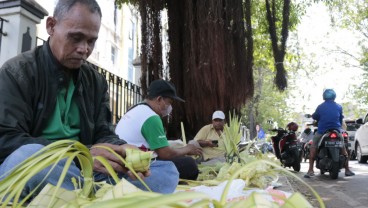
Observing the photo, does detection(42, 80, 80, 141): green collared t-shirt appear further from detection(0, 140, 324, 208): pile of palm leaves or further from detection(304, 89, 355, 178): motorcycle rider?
detection(304, 89, 355, 178): motorcycle rider

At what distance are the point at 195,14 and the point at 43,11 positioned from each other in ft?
6.96

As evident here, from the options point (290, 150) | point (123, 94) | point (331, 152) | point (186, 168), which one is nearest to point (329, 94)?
point (331, 152)

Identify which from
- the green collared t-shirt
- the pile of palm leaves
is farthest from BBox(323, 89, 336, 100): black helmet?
the pile of palm leaves

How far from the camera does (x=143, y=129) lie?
3.25 metres

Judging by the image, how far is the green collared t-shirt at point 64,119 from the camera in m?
1.92

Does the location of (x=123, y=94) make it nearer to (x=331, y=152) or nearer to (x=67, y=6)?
(x=331, y=152)

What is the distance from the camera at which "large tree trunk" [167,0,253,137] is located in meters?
5.33

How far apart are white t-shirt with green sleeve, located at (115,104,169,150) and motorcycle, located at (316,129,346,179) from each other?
4344 mm

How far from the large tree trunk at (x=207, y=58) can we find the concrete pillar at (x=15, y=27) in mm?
2169

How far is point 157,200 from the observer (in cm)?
51

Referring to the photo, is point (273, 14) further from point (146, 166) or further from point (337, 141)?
point (146, 166)

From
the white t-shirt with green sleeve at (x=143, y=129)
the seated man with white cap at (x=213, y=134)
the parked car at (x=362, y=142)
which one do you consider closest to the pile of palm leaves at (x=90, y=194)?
the white t-shirt with green sleeve at (x=143, y=129)

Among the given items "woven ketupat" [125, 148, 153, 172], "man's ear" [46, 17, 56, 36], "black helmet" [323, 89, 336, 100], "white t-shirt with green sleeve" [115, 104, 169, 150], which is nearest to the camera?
"woven ketupat" [125, 148, 153, 172]

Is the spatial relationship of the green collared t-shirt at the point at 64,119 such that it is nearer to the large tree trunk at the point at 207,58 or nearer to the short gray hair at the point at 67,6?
the short gray hair at the point at 67,6
